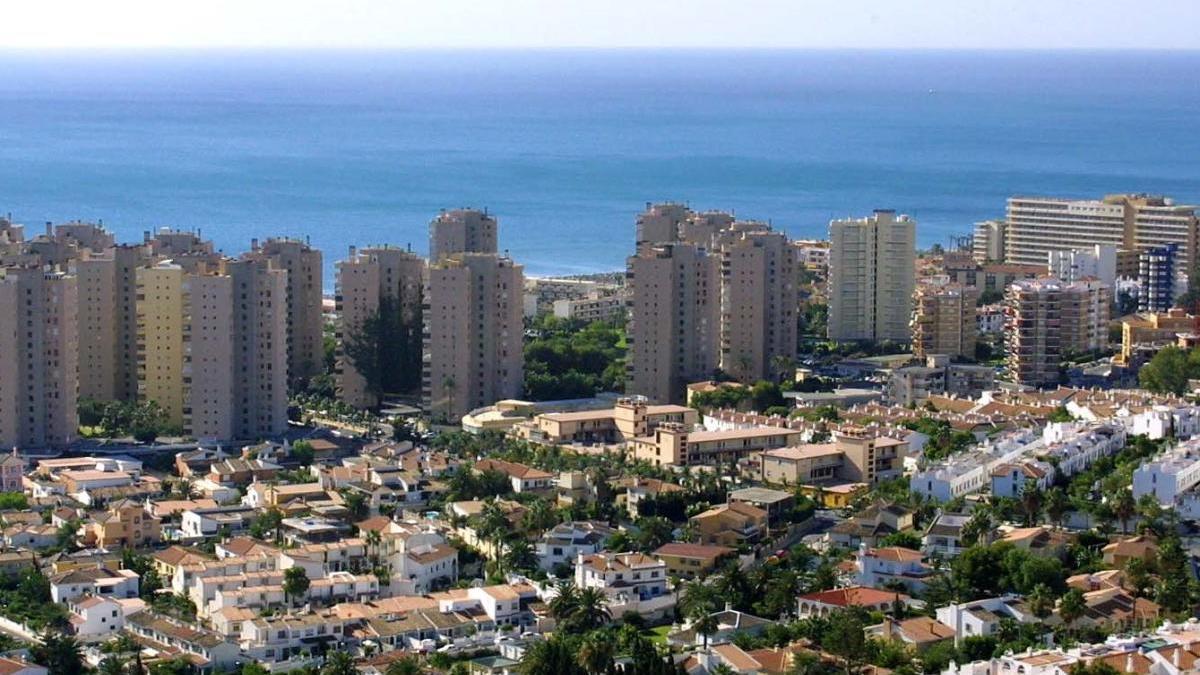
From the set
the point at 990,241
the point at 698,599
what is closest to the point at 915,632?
the point at 698,599

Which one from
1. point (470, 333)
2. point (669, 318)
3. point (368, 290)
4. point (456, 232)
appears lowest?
point (470, 333)

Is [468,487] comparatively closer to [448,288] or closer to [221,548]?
[221,548]

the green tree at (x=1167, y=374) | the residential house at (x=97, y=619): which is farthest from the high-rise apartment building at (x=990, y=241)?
the residential house at (x=97, y=619)

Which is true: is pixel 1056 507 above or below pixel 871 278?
below

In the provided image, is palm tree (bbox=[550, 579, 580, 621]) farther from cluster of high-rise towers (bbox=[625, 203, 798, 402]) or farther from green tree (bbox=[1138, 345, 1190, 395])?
green tree (bbox=[1138, 345, 1190, 395])

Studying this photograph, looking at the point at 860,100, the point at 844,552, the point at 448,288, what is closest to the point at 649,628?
the point at 844,552

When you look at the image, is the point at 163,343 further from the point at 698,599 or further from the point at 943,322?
the point at 698,599
